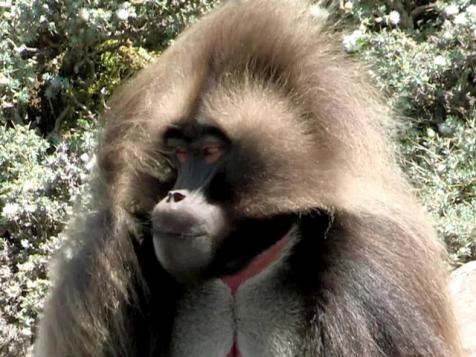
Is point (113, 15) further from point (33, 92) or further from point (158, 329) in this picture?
point (158, 329)

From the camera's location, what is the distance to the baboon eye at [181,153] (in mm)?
3240

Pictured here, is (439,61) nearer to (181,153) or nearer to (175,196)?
(181,153)

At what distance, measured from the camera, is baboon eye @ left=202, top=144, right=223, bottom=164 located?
3.20m

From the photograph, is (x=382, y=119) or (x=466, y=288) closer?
(x=382, y=119)

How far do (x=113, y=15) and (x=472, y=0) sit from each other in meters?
1.93

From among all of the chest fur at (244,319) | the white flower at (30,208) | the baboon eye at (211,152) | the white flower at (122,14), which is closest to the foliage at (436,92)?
the white flower at (122,14)

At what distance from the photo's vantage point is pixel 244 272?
11.2 ft

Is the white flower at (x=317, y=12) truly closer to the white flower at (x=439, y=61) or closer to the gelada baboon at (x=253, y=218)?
the gelada baboon at (x=253, y=218)

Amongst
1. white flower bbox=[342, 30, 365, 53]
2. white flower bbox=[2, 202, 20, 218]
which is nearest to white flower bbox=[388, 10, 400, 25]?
white flower bbox=[342, 30, 365, 53]

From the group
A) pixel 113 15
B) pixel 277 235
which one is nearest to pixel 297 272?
pixel 277 235

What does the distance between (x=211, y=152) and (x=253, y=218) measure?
0.24 m

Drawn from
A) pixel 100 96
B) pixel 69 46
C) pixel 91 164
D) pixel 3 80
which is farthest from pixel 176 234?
pixel 69 46

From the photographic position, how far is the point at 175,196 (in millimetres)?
3090

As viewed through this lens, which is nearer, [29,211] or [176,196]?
[176,196]
